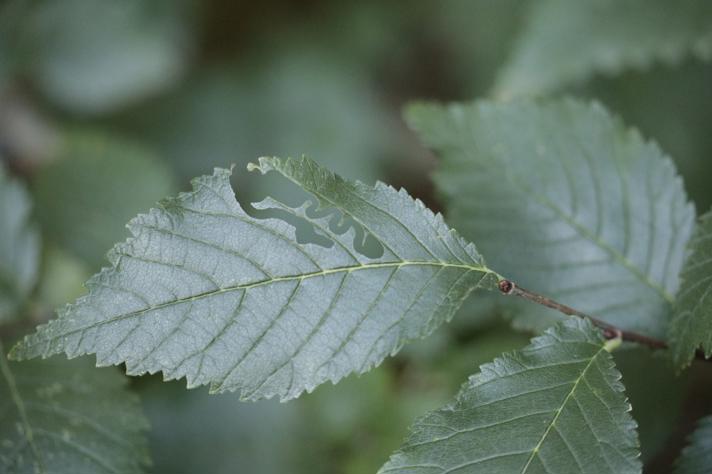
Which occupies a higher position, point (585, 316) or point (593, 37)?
point (593, 37)

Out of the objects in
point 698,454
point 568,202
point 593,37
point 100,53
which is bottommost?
point 698,454

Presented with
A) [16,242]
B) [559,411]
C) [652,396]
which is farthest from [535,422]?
[16,242]

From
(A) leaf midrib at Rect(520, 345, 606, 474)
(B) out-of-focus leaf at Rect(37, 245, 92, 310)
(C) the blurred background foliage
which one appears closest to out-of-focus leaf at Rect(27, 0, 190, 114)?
(C) the blurred background foliage

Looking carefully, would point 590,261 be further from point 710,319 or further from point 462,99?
point 462,99

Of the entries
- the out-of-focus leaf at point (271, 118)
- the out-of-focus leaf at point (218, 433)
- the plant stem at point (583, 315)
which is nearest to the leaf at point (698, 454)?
the plant stem at point (583, 315)

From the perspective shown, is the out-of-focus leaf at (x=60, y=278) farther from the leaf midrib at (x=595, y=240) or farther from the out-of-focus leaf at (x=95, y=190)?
the leaf midrib at (x=595, y=240)

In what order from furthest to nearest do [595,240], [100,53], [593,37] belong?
[100,53], [593,37], [595,240]

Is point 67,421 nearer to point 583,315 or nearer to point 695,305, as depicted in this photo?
point 583,315

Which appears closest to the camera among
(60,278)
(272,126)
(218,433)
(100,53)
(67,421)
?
→ (67,421)
